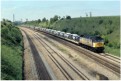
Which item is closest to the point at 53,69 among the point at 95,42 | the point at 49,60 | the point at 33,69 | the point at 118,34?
the point at 33,69

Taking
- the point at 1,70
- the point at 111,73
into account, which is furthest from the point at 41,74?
the point at 111,73

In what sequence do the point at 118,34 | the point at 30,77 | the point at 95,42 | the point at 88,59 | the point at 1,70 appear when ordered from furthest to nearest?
the point at 118,34 → the point at 95,42 → the point at 88,59 → the point at 30,77 → the point at 1,70

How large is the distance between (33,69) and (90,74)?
6966 mm

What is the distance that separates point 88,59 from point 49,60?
5211mm

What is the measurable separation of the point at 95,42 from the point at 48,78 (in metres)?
17.7

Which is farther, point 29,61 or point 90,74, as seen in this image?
point 29,61

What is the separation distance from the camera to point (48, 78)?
25.9 m

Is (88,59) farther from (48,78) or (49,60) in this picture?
(48,78)

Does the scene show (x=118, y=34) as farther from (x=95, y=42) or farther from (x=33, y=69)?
(x=33, y=69)

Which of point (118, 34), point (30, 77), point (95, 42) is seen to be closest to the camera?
point (30, 77)

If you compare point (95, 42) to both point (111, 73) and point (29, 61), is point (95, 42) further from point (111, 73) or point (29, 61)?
point (111, 73)

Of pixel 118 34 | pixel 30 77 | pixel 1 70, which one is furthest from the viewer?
pixel 118 34

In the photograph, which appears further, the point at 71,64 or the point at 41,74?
the point at 71,64

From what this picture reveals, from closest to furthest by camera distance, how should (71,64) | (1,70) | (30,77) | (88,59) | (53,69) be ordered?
(1,70) → (30,77) → (53,69) → (71,64) → (88,59)
